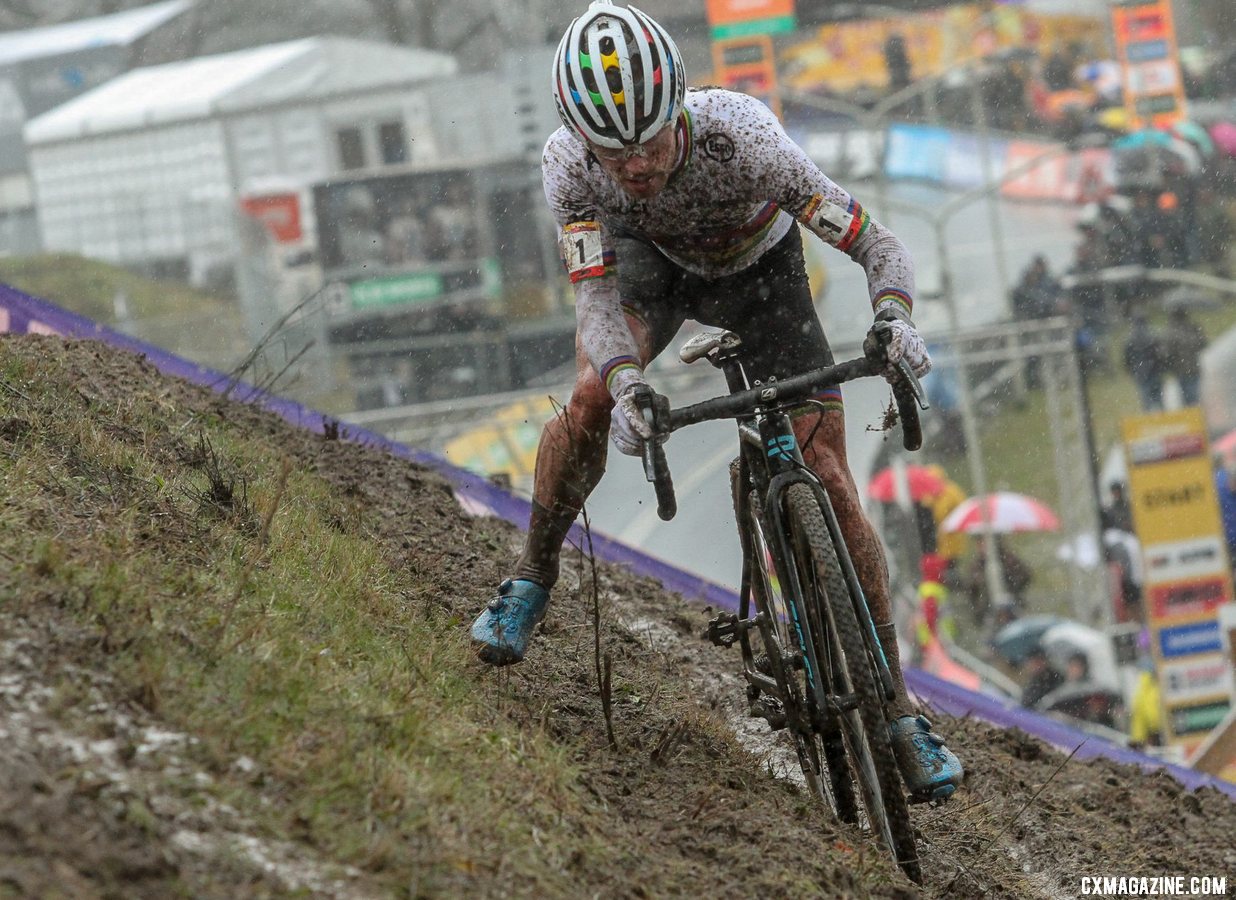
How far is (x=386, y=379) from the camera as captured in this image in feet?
60.2

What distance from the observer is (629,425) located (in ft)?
14.4

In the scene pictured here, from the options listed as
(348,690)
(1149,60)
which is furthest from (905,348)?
(1149,60)

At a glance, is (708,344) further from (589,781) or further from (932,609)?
(932,609)

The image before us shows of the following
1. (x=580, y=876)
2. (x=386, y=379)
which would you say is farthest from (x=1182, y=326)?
(x=580, y=876)

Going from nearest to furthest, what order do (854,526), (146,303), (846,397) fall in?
(854,526) < (846,397) < (146,303)

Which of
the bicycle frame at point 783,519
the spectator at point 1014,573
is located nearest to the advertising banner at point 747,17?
the spectator at point 1014,573

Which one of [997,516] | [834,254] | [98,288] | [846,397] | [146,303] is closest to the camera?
[846,397]

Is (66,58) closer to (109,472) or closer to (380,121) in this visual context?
(380,121)

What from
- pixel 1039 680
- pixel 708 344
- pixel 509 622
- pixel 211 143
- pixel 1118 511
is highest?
pixel 211 143

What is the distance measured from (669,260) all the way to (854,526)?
1.16 meters

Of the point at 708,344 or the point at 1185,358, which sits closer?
the point at 708,344

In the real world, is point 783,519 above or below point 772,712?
above

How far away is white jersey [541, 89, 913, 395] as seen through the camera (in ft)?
15.3

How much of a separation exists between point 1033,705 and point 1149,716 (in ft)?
3.84
